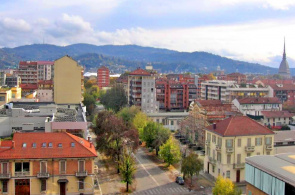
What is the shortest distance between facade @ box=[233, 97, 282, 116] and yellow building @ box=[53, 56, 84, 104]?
3926 cm

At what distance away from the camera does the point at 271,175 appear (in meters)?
30.1

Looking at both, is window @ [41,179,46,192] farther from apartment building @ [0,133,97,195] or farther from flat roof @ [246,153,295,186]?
flat roof @ [246,153,295,186]

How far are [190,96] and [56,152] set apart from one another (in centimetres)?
7409

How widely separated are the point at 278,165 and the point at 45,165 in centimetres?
2095

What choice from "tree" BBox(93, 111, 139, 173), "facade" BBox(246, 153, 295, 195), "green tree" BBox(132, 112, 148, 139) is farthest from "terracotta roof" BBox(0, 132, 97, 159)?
"green tree" BBox(132, 112, 148, 139)

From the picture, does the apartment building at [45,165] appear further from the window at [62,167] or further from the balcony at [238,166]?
the balcony at [238,166]

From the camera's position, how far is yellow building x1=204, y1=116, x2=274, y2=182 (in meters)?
43.9

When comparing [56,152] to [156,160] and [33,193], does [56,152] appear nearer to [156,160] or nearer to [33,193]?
[33,193]

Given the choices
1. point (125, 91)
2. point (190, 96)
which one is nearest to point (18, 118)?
point (125, 91)

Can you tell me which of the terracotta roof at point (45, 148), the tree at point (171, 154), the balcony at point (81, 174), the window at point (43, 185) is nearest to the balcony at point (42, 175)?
the window at point (43, 185)

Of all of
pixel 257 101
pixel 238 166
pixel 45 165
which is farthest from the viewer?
pixel 257 101

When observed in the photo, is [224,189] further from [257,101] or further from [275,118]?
[257,101]

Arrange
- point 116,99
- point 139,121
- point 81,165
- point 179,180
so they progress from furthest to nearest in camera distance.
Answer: point 116,99 < point 139,121 < point 179,180 < point 81,165

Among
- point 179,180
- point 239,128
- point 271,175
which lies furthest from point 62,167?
point 239,128
